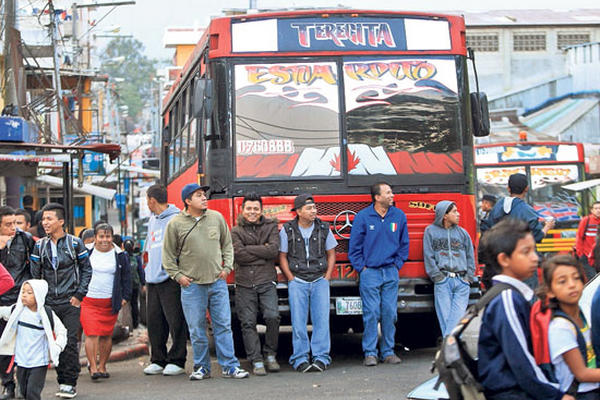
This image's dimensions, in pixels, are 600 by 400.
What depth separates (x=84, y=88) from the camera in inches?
1750

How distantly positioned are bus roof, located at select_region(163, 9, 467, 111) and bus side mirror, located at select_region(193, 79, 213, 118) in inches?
14.4

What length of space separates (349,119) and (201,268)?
2.23 m

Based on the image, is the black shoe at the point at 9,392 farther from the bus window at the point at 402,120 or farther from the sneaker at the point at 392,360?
the bus window at the point at 402,120

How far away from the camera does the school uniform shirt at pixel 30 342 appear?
320 inches

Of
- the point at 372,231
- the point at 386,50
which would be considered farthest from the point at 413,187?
the point at 386,50

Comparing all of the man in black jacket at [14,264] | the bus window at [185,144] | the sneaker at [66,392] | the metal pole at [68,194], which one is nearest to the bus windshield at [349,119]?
the bus window at [185,144]

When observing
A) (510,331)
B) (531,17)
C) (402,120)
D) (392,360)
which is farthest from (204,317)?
(531,17)

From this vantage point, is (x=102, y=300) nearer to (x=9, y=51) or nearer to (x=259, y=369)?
(x=259, y=369)

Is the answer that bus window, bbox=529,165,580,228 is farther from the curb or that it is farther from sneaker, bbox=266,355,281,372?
sneaker, bbox=266,355,281,372

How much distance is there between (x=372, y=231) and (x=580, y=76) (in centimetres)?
3376

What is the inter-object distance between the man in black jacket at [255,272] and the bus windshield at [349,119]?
19.8 inches

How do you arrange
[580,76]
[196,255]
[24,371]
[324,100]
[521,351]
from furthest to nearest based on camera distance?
[580,76] < [324,100] < [196,255] < [24,371] < [521,351]

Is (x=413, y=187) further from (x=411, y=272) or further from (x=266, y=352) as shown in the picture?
(x=266, y=352)

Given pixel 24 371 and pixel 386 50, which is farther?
pixel 386 50
